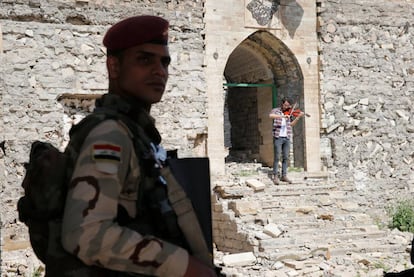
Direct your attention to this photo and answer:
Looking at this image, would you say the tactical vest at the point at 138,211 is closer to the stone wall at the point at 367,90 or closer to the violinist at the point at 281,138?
the violinist at the point at 281,138

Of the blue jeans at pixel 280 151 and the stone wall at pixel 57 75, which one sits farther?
the blue jeans at pixel 280 151

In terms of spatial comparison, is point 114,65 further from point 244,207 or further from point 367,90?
point 367,90

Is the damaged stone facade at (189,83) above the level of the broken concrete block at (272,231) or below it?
above

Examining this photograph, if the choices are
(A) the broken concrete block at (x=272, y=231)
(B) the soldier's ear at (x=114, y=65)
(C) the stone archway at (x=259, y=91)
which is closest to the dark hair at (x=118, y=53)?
(B) the soldier's ear at (x=114, y=65)

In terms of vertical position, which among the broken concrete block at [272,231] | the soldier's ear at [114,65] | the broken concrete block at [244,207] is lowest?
the broken concrete block at [272,231]

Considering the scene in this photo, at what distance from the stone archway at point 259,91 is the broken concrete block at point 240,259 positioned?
3.78 metres

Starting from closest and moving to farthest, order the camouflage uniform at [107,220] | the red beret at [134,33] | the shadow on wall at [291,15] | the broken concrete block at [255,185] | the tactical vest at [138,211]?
the camouflage uniform at [107,220] → the tactical vest at [138,211] → the red beret at [134,33] → the broken concrete block at [255,185] → the shadow on wall at [291,15]

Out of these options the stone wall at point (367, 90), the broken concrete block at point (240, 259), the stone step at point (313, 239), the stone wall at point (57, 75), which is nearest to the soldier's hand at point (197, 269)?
the broken concrete block at point (240, 259)

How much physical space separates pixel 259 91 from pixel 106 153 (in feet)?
39.1

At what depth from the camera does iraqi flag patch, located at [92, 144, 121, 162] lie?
5.45 feet

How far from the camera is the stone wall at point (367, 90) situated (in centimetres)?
1183

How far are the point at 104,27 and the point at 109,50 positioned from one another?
8.61 metres

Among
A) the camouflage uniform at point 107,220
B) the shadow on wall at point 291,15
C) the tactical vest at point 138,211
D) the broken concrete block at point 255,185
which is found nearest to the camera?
the camouflage uniform at point 107,220

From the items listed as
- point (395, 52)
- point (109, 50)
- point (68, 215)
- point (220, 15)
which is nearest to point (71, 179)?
point (68, 215)
